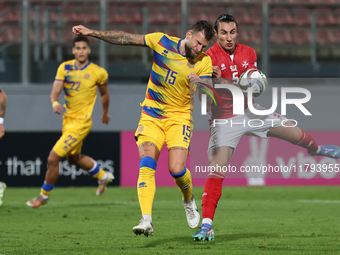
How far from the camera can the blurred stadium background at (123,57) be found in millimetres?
9586

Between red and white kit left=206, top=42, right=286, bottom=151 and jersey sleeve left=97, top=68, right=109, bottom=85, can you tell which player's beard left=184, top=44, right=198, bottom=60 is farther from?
jersey sleeve left=97, top=68, right=109, bottom=85

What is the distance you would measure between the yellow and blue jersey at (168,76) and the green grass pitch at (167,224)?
115 cm

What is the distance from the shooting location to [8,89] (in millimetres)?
10250

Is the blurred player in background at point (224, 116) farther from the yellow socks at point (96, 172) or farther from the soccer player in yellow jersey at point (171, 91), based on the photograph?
the yellow socks at point (96, 172)

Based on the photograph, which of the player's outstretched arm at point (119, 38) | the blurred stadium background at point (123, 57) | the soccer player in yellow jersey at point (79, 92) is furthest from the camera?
the blurred stadium background at point (123, 57)

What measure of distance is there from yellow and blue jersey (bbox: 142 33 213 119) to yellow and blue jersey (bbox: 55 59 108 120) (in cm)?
307

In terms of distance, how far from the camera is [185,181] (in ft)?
15.3

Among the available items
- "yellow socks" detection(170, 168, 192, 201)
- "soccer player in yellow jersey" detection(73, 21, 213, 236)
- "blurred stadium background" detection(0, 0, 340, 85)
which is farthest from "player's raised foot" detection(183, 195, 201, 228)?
"blurred stadium background" detection(0, 0, 340, 85)

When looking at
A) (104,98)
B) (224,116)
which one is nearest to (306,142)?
(224,116)

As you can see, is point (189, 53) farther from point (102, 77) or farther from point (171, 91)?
point (102, 77)

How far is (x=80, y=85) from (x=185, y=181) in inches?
133

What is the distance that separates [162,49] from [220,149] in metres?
1.00

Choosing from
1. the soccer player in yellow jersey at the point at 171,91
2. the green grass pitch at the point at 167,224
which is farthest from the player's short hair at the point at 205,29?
the green grass pitch at the point at 167,224

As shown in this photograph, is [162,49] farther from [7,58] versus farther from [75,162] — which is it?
[7,58]
